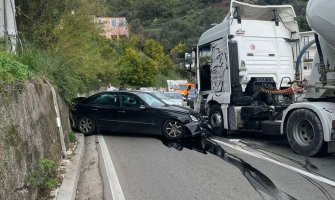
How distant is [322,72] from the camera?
909 cm

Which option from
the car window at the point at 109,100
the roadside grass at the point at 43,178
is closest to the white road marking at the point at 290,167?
the car window at the point at 109,100

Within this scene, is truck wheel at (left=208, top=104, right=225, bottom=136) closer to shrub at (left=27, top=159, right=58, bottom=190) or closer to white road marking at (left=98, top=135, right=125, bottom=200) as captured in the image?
white road marking at (left=98, top=135, right=125, bottom=200)

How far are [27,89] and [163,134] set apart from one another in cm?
626

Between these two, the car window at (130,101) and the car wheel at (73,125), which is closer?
the car window at (130,101)

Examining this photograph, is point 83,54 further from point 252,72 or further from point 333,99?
point 333,99

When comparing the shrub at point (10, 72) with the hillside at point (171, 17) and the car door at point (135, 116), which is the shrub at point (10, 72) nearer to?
the car door at point (135, 116)

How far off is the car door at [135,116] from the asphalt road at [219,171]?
1.15 meters

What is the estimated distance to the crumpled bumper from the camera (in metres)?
12.0

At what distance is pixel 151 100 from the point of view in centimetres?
1322

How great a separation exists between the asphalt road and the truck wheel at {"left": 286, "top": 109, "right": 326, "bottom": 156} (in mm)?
211

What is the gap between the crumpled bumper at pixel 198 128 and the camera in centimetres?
1200

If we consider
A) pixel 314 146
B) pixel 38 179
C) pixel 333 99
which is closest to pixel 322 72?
pixel 333 99

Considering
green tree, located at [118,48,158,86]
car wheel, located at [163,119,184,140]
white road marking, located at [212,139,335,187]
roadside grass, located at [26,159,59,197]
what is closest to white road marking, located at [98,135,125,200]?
roadside grass, located at [26,159,59,197]

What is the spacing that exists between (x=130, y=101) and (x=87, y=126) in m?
1.58
